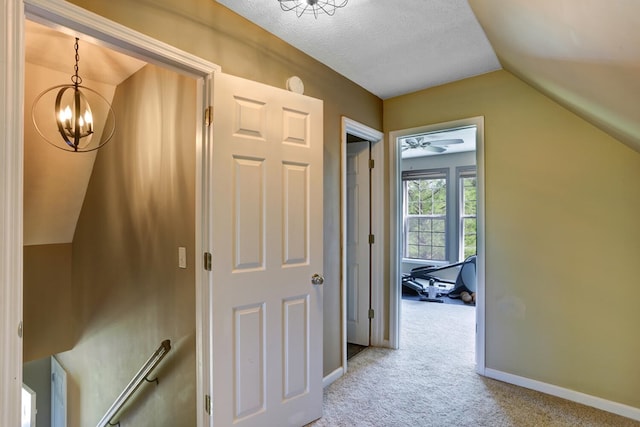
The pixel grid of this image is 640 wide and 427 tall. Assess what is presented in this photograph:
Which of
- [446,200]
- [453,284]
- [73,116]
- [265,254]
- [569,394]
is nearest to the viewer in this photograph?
[265,254]

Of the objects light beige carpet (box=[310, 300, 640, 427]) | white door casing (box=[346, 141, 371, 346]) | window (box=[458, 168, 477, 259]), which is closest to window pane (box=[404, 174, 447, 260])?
window (box=[458, 168, 477, 259])

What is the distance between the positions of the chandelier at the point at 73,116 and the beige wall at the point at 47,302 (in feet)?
4.37

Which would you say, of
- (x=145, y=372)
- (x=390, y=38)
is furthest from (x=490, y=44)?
(x=145, y=372)

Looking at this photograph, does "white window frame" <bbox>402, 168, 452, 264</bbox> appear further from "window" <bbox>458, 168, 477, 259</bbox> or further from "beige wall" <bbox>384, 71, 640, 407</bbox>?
"beige wall" <bbox>384, 71, 640, 407</bbox>

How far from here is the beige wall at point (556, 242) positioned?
214 cm

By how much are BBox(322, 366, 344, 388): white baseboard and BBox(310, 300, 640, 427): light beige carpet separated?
3 centimetres

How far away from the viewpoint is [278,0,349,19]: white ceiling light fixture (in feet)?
5.79

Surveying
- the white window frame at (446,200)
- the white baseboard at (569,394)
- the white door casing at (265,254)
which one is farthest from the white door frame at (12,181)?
the white window frame at (446,200)

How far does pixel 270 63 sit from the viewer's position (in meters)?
2.11

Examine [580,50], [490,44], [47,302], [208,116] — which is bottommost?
[47,302]

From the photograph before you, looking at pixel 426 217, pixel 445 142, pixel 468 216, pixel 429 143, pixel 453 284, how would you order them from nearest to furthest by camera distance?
pixel 429 143 → pixel 445 142 → pixel 453 284 → pixel 468 216 → pixel 426 217

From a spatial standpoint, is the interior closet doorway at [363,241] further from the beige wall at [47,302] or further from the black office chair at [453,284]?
the beige wall at [47,302]

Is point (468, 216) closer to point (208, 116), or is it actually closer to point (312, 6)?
point (312, 6)

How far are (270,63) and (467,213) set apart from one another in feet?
16.5
